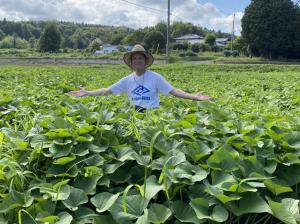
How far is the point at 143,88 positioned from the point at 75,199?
3.31m

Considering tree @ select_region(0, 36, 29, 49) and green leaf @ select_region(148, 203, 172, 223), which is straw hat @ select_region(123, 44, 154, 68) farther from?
tree @ select_region(0, 36, 29, 49)

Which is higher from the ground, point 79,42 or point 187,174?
point 79,42

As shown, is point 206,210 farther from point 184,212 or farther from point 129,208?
point 129,208

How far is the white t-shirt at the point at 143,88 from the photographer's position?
16.3ft

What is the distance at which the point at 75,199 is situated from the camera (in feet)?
5.77

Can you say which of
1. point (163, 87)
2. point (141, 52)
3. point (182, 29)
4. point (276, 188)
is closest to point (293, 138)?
point (276, 188)

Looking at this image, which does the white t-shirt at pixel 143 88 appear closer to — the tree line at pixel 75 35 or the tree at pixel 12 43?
the tree line at pixel 75 35

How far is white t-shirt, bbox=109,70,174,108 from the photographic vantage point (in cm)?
498

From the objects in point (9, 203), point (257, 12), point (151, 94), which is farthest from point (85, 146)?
point (257, 12)

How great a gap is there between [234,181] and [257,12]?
194 ft

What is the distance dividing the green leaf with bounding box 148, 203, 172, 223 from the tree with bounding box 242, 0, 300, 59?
2182 inches

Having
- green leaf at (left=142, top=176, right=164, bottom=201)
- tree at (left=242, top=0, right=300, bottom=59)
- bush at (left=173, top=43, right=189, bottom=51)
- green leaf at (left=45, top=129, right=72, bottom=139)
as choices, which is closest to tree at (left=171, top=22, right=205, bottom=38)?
bush at (left=173, top=43, right=189, bottom=51)

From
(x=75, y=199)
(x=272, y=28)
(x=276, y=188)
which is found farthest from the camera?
(x=272, y=28)

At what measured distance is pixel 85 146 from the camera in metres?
2.10
